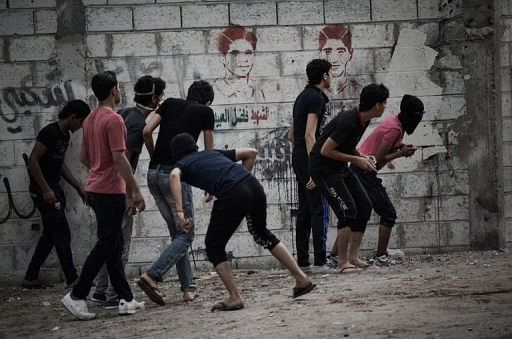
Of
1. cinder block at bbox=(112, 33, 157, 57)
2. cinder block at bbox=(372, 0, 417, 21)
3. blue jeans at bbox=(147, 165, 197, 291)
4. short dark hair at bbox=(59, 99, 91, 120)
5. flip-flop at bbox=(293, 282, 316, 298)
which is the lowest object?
flip-flop at bbox=(293, 282, 316, 298)

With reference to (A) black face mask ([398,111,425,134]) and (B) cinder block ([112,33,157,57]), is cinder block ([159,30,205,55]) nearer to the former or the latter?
(B) cinder block ([112,33,157,57])

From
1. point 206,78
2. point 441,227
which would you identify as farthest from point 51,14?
point 441,227

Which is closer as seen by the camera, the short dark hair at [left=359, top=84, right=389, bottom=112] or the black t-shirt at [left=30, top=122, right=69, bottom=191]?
the short dark hair at [left=359, top=84, right=389, bottom=112]

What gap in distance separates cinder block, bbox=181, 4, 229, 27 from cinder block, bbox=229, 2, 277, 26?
0.27 ft

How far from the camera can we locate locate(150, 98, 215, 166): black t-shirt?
24.1 ft

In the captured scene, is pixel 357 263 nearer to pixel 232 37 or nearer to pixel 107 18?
pixel 232 37

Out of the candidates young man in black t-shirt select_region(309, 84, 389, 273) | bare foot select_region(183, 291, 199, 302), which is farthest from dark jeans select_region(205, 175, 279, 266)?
young man in black t-shirt select_region(309, 84, 389, 273)

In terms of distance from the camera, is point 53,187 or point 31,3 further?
point 31,3

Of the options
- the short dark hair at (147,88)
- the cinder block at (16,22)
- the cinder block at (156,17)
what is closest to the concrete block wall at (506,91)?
the cinder block at (156,17)

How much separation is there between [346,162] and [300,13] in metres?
2.26

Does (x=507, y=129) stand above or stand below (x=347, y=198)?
above

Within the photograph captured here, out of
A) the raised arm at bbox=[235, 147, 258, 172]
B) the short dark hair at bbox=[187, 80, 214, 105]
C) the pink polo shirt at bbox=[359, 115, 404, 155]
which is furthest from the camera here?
the pink polo shirt at bbox=[359, 115, 404, 155]

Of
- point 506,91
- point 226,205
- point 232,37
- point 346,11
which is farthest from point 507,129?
point 226,205

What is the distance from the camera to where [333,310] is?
621 cm
